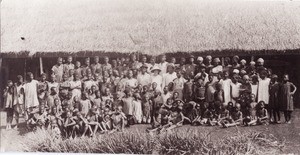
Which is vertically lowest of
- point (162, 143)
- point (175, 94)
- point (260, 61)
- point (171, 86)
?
point (162, 143)

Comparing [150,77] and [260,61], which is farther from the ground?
[260,61]

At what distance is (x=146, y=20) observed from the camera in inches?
247

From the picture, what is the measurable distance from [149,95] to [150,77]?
270mm

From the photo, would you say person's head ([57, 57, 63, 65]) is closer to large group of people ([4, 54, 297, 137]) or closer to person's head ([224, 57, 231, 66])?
large group of people ([4, 54, 297, 137])

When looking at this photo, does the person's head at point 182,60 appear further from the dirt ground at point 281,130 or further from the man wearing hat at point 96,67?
the man wearing hat at point 96,67

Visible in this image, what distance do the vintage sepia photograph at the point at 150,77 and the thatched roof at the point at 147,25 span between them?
0.05 ft

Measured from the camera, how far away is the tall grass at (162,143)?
588 centimetres

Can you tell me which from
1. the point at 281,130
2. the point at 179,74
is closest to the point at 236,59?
the point at 179,74

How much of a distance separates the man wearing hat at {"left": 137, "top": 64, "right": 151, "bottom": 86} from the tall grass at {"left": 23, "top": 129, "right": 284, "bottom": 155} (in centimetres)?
74

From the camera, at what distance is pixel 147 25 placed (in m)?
6.26

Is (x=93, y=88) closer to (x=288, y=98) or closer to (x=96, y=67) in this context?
(x=96, y=67)

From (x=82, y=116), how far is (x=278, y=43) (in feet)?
10.1

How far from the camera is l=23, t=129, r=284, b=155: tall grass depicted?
231 inches

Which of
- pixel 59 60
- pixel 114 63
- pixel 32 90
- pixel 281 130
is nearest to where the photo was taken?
pixel 281 130
